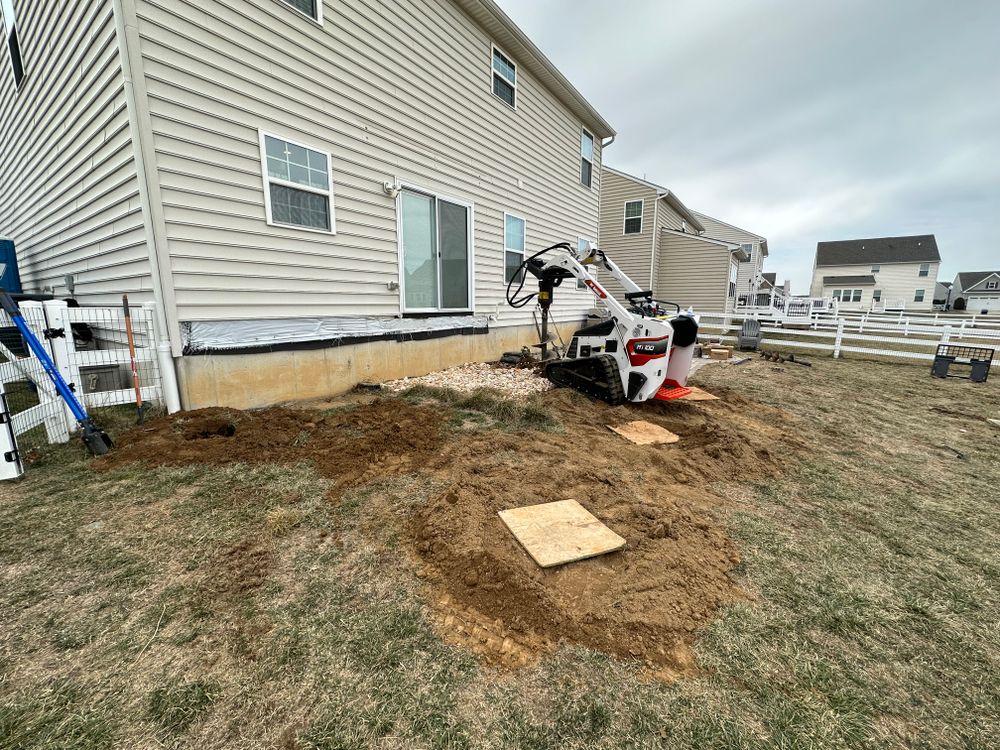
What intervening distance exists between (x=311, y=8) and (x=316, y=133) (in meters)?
1.43

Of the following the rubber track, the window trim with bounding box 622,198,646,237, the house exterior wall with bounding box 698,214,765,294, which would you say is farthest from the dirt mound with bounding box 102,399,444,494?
the house exterior wall with bounding box 698,214,765,294

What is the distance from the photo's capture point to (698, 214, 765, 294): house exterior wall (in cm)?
2692

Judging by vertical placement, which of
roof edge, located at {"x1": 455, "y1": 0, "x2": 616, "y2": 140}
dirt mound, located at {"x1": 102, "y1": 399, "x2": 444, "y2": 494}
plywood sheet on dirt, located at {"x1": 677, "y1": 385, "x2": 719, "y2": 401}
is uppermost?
roof edge, located at {"x1": 455, "y1": 0, "x2": 616, "y2": 140}

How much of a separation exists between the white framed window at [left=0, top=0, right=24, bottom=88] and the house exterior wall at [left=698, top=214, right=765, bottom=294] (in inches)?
1174

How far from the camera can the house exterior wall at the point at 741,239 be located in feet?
88.3

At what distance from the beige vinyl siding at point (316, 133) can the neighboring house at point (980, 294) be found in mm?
64566

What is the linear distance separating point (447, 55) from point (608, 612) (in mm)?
7861

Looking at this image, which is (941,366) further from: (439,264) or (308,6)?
(308,6)

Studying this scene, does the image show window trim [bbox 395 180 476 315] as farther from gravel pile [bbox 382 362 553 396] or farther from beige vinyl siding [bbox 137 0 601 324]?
gravel pile [bbox 382 362 553 396]

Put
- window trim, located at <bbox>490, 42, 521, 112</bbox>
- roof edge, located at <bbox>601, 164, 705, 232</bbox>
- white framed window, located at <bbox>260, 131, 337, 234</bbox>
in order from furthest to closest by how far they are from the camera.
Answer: roof edge, located at <bbox>601, 164, 705, 232</bbox> < window trim, located at <bbox>490, 42, 521, 112</bbox> < white framed window, located at <bbox>260, 131, 337, 234</bbox>

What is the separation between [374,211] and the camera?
550 centimetres

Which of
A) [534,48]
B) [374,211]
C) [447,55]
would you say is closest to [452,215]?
[374,211]

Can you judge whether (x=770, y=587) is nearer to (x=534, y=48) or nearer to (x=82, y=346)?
(x=82, y=346)

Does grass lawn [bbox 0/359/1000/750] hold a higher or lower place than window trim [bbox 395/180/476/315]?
lower
